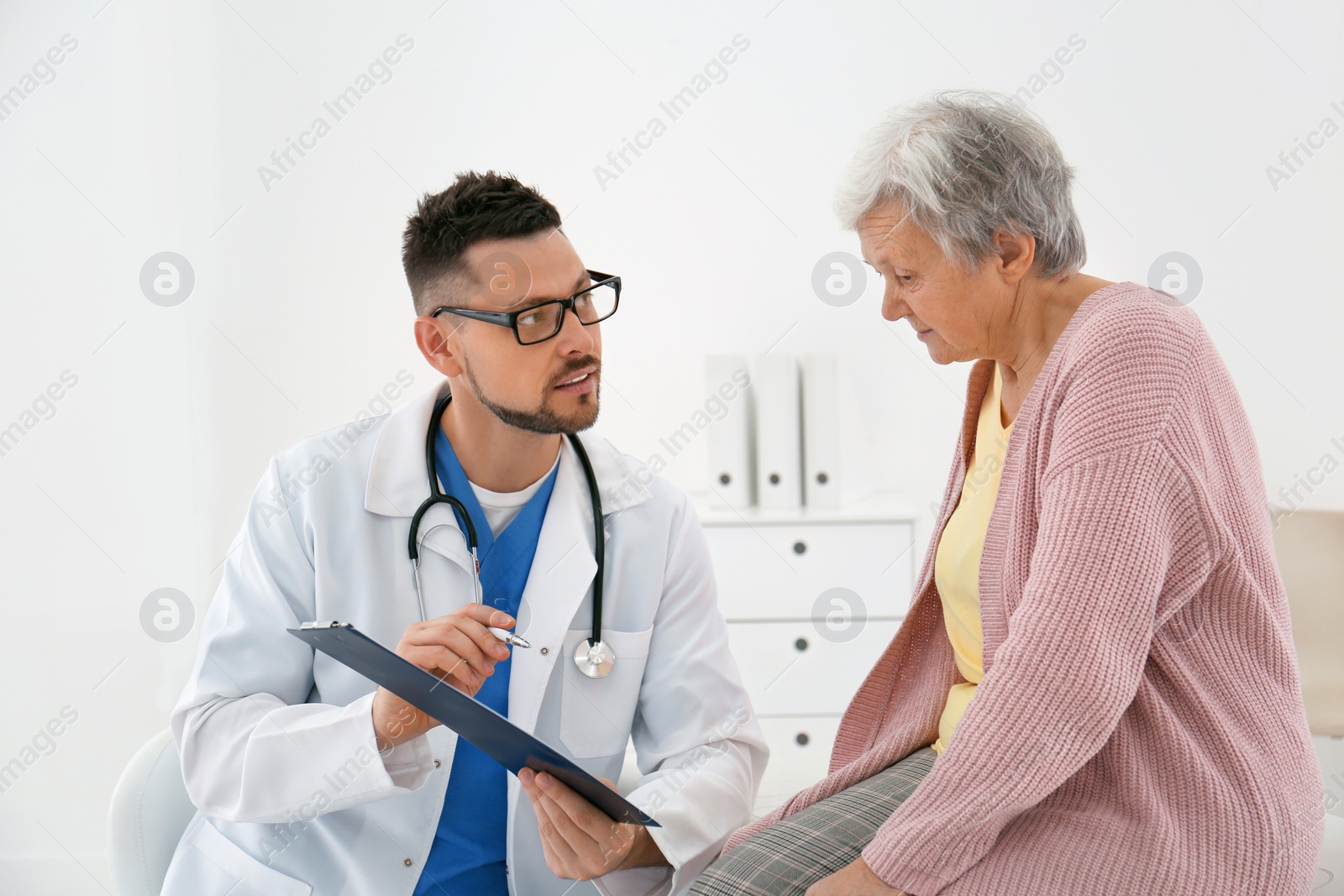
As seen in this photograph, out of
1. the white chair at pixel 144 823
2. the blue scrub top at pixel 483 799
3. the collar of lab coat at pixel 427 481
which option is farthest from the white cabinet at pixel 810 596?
the white chair at pixel 144 823

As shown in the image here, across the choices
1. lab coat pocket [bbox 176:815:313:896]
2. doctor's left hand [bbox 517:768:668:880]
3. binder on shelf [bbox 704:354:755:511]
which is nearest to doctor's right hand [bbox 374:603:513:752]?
doctor's left hand [bbox 517:768:668:880]

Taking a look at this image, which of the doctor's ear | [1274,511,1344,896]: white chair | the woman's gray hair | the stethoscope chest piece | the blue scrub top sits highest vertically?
[1274,511,1344,896]: white chair

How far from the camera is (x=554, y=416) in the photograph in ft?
4.41

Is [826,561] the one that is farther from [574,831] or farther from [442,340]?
[574,831]

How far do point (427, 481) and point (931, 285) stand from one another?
715 mm

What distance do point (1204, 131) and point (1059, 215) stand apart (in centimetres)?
208

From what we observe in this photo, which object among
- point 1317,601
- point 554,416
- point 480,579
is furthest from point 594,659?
point 1317,601

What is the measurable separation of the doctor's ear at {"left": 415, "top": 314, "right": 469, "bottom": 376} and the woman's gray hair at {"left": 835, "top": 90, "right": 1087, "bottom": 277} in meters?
0.60

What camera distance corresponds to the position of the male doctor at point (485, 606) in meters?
1.21

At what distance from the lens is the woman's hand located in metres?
0.92

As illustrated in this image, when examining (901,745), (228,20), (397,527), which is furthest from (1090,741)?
(228,20)

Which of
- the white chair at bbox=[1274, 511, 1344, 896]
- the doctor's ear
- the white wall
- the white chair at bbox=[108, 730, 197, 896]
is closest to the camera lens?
the white chair at bbox=[108, 730, 197, 896]

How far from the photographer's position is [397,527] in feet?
4.47

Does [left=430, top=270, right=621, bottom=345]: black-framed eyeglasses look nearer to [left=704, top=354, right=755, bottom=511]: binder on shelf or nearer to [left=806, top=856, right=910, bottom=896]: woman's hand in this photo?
[left=806, top=856, right=910, bottom=896]: woman's hand
